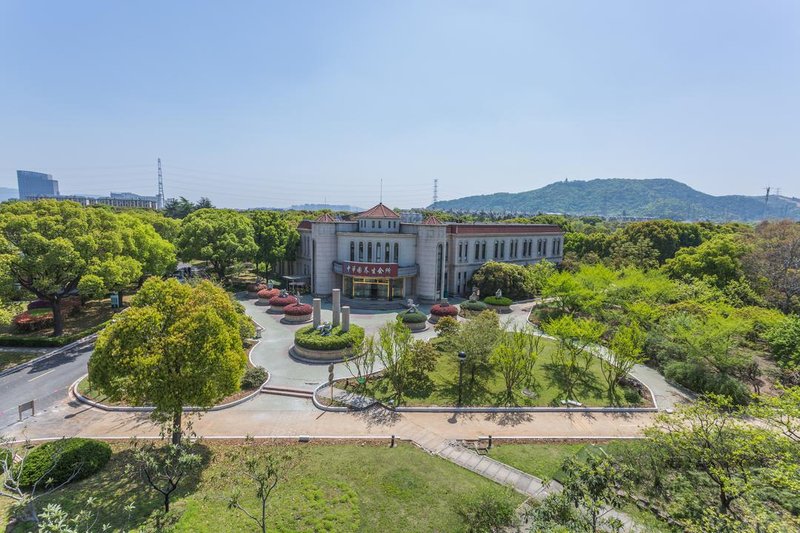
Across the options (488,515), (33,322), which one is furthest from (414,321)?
(33,322)

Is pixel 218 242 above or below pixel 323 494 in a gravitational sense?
above

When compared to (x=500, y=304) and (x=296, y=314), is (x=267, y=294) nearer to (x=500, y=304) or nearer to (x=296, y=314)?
(x=296, y=314)

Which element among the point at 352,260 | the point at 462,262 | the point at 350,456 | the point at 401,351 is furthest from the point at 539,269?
the point at 350,456

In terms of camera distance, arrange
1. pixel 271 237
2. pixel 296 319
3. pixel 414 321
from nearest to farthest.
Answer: pixel 414 321 → pixel 296 319 → pixel 271 237

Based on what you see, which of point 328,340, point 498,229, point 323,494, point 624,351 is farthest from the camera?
point 498,229

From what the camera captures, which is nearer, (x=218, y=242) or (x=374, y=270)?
(x=374, y=270)

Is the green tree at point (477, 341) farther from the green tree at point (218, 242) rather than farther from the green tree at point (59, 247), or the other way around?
the green tree at point (218, 242)

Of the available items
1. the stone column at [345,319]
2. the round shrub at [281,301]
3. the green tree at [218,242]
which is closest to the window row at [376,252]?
the round shrub at [281,301]
